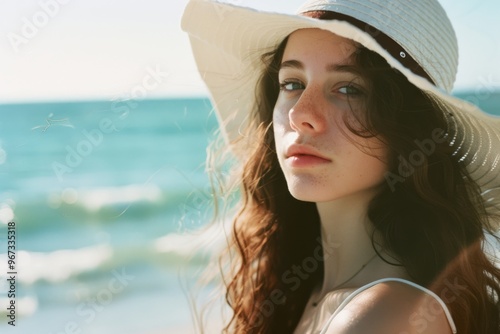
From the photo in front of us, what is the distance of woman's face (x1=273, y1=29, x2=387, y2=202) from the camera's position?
2219 millimetres

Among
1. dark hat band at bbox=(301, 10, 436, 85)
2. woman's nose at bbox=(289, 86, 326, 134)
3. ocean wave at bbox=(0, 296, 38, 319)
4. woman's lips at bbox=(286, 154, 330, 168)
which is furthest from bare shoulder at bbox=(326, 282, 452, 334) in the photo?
ocean wave at bbox=(0, 296, 38, 319)

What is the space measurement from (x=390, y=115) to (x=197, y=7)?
0.83 meters

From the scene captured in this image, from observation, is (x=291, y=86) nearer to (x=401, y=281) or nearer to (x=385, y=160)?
(x=385, y=160)

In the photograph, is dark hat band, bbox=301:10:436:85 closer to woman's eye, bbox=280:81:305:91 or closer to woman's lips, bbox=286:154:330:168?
woman's eye, bbox=280:81:305:91

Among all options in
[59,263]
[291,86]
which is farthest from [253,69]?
[59,263]

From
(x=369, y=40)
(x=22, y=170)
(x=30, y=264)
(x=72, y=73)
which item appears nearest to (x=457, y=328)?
(x=369, y=40)

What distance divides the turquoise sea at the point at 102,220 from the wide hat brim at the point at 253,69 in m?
0.18

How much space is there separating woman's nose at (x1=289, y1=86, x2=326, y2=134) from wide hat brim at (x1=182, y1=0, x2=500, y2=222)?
0.72 ft

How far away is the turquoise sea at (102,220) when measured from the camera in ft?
22.2

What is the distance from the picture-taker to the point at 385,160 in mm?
2295

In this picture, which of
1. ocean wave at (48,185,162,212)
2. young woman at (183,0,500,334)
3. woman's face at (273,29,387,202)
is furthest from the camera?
ocean wave at (48,185,162,212)

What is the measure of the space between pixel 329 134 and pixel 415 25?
0.43 metres

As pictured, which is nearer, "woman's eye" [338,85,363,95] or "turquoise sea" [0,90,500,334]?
"woman's eye" [338,85,363,95]

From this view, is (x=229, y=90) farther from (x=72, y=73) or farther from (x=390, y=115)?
(x=72, y=73)
